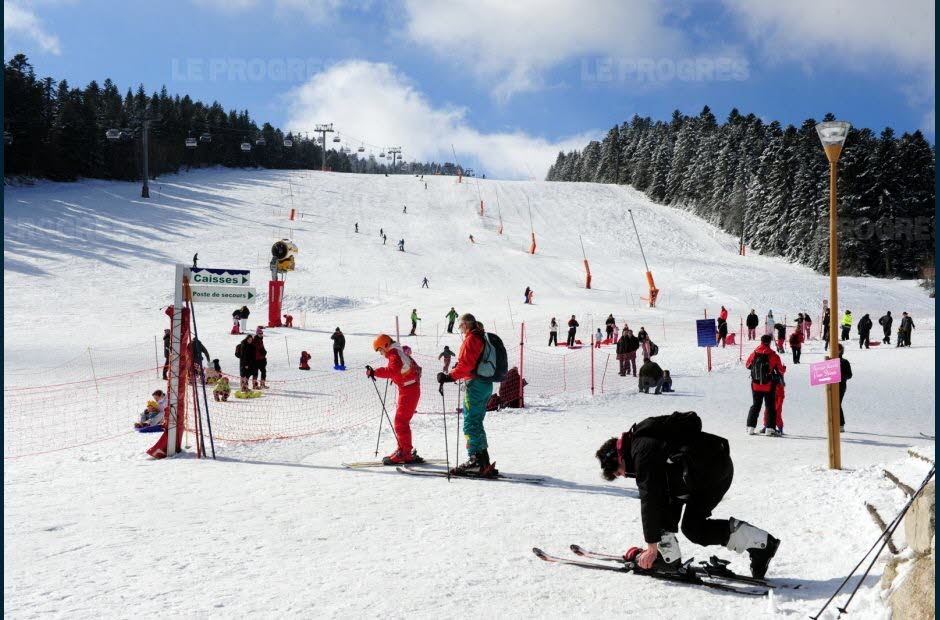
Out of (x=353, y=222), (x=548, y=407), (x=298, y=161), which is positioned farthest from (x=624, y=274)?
(x=298, y=161)

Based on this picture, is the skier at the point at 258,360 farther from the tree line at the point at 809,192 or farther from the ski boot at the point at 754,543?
the tree line at the point at 809,192

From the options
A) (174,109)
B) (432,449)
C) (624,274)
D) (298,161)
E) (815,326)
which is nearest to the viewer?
(432,449)

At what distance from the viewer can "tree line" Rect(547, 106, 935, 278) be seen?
171 ft

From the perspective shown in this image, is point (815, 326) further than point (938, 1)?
Yes

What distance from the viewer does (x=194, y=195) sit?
6650 centimetres

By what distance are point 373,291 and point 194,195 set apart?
1456 inches

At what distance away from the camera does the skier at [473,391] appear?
23.5 feet

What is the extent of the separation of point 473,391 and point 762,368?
494 centimetres

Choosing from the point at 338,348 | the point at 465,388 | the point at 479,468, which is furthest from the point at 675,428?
the point at 338,348

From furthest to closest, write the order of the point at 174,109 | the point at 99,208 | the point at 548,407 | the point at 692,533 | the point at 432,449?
1. the point at 174,109
2. the point at 99,208
3. the point at 548,407
4. the point at 432,449
5. the point at 692,533

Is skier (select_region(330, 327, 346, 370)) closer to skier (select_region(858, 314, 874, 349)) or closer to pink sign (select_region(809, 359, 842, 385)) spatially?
pink sign (select_region(809, 359, 842, 385))

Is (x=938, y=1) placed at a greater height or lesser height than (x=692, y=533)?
greater

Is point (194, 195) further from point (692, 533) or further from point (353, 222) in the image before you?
point (692, 533)

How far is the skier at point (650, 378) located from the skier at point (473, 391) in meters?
7.64
